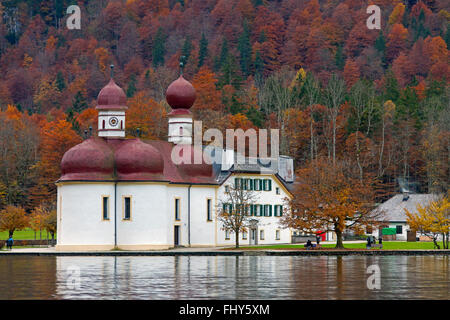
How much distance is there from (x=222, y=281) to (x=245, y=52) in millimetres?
152671

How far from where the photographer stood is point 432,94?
138m

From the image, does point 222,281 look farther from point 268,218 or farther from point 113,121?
point 268,218

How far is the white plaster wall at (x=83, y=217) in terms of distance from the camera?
7888 centimetres

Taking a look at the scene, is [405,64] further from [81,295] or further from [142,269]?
[81,295]

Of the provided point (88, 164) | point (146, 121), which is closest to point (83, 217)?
point (88, 164)

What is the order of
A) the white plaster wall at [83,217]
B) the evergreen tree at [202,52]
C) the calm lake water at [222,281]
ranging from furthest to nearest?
the evergreen tree at [202,52]
the white plaster wall at [83,217]
the calm lake water at [222,281]

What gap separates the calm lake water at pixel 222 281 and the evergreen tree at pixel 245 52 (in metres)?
134

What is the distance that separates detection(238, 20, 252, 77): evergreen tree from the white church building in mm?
99260

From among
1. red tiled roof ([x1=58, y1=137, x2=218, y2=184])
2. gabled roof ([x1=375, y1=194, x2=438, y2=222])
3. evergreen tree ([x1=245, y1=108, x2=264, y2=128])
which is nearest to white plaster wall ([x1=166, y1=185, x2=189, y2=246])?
red tiled roof ([x1=58, y1=137, x2=218, y2=184])

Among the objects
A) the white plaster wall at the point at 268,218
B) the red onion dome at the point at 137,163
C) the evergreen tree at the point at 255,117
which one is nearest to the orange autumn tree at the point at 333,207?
the white plaster wall at the point at 268,218

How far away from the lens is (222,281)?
137ft

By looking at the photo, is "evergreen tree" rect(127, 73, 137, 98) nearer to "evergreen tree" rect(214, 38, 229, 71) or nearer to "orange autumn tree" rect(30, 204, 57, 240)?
"evergreen tree" rect(214, 38, 229, 71)

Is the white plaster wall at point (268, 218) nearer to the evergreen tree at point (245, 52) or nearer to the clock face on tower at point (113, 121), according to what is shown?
the clock face on tower at point (113, 121)

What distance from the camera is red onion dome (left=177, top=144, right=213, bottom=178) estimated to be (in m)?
86.9
